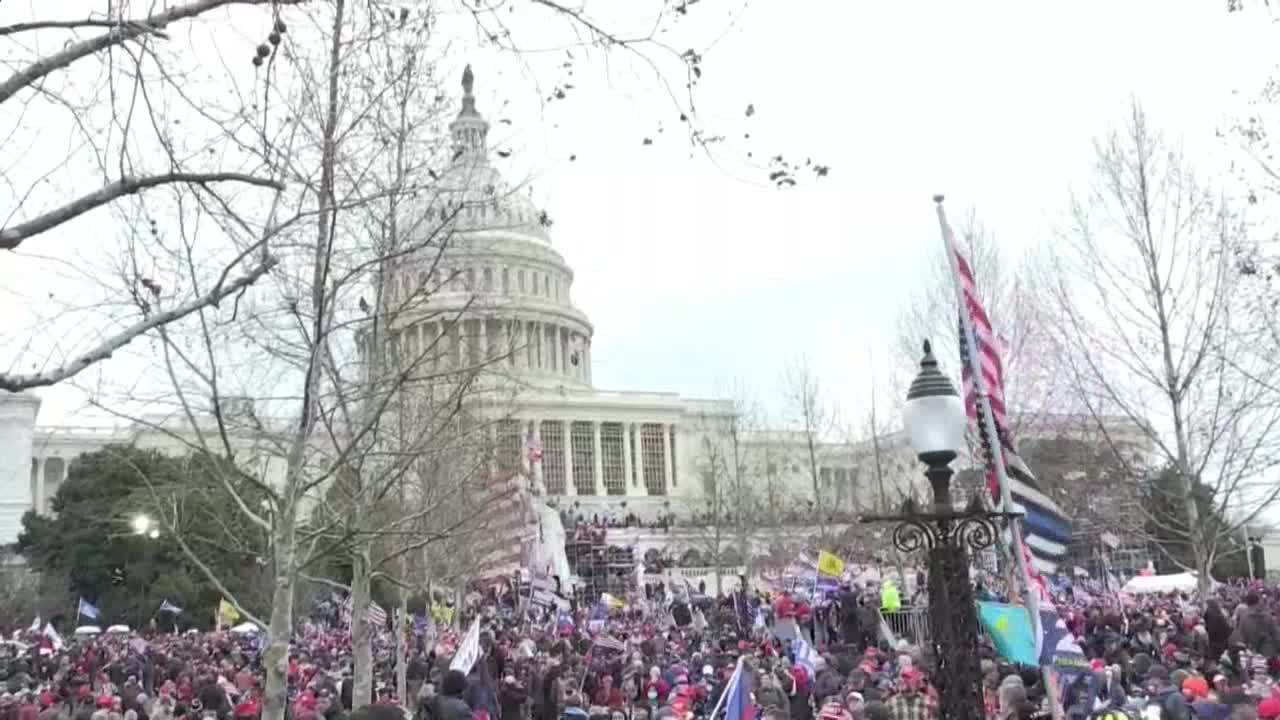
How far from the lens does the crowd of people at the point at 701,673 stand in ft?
37.6

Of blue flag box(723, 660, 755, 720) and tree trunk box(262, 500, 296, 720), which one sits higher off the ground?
tree trunk box(262, 500, 296, 720)

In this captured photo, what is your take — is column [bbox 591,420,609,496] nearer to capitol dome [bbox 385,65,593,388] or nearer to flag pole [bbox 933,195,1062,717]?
capitol dome [bbox 385,65,593,388]

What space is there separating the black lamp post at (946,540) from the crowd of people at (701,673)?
46cm

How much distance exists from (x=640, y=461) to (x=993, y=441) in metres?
89.5

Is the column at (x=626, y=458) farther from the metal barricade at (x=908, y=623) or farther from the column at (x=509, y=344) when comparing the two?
the column at (x=509, y=344)

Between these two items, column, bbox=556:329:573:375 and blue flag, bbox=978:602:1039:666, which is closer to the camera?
blue flag, bbox=978:602:1039:666

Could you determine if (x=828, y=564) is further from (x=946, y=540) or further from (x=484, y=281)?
(x=946, y=540)

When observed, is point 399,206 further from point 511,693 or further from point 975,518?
point 975,518

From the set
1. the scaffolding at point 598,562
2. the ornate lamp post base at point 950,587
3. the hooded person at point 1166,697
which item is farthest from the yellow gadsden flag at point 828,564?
the scaffolding at point 598,562

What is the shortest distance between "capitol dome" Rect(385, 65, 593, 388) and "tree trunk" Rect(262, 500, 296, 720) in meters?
2.15

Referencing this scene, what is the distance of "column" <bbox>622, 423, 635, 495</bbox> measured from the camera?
9525 centimetres

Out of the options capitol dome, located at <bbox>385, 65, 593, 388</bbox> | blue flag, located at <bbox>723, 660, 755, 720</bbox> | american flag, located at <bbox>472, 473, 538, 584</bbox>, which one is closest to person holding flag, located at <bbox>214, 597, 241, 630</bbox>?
american flag, located at <bbox>472, 473, 538, 584</bbox>

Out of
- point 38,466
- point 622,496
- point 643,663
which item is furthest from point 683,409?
point 643,663

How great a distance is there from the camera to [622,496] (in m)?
93.7
